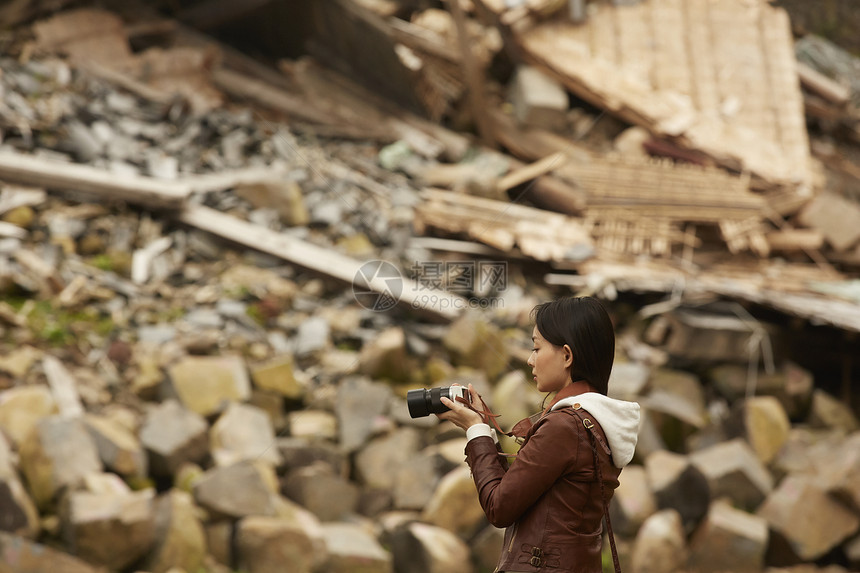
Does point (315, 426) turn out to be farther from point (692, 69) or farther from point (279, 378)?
point (692, 69)

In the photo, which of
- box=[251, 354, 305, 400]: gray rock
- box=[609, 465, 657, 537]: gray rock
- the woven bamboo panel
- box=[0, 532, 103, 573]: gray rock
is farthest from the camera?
the woven bamboo panel

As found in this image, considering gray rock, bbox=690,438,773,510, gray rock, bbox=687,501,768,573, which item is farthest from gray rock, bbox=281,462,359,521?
gray rock, bbox=690,438,773,510

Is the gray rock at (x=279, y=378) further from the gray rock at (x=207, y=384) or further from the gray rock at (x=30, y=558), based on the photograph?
the gray rock at (x=30, y=558)

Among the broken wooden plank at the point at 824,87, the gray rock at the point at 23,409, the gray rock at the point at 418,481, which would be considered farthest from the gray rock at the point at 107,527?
the broken wooden plank at the point at 824,87

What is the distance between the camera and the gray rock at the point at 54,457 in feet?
11.5

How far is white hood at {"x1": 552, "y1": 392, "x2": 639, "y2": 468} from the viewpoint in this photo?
135cm

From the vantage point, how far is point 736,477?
4402 millimetres

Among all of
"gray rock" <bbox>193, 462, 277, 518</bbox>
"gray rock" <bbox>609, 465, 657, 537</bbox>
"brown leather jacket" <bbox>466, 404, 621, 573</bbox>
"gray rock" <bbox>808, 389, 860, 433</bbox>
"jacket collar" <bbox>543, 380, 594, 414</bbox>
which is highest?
"jacket collar" <bbox>543, 380, 594, 414</bbox>

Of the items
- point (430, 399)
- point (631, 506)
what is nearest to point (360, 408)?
point (631, 506)

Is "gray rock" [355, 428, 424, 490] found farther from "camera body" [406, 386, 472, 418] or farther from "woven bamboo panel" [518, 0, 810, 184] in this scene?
"woven bamboo panel" [518, 0, 810, 184]

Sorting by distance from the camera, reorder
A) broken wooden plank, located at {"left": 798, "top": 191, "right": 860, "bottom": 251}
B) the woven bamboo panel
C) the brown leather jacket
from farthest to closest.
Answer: the woven bamboo panel
broken wooden plank, located at {"left": 798, "top": 191, "right": 860, "bottom": 251}
the brown leather jacket

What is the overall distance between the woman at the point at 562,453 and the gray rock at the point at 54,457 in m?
2.73

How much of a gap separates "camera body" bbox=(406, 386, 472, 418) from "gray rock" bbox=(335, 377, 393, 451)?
2.58m

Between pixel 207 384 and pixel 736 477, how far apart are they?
3028mm
